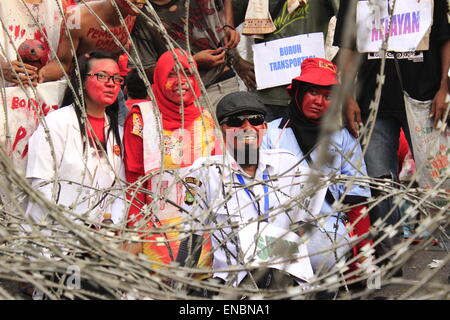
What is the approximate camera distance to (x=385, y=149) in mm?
4500

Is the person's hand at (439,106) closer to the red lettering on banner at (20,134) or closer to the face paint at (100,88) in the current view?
the face paint at (100,88)

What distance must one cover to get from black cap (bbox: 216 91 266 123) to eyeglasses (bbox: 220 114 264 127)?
0.8 inches

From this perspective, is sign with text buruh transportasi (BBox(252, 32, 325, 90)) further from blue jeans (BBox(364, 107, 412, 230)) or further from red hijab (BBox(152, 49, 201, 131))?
red hijab (BBox(152, 49, 201, 131))

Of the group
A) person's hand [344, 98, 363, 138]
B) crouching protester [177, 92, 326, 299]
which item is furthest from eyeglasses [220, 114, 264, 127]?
person's hand [344, 98, 363, 138]

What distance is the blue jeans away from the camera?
14.5 feet

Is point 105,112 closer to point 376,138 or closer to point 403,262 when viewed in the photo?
point 376,138

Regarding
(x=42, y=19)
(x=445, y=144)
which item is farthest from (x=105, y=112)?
(x=445, y=144)

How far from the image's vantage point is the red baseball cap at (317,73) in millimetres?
4195

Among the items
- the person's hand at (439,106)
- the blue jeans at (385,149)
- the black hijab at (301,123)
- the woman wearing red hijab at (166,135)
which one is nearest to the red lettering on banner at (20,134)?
the woman wearing red hijab at (166,135)

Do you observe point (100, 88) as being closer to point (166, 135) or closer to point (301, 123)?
point (166, 135)

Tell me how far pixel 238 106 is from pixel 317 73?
2.67 feet

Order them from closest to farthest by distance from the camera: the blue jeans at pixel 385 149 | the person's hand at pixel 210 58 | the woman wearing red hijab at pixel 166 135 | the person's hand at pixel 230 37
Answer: the woman wearing red hijab at pixel 166 135, the blue jeans at pixel 385 149, the person's hand at pixel 210 58, the person's hand at pixel 230 37

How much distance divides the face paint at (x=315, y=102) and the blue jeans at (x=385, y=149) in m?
0.45

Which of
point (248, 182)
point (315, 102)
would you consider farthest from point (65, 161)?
point (315, 102)
